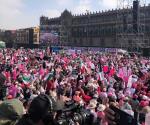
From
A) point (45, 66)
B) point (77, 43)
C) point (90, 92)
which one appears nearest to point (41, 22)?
point (77, 43)

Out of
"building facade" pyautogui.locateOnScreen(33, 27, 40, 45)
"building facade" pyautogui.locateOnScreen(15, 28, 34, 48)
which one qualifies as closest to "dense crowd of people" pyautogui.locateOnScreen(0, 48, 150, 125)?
"building facade" pyautogui.locateOnScreen(33, 27, 40, 45)

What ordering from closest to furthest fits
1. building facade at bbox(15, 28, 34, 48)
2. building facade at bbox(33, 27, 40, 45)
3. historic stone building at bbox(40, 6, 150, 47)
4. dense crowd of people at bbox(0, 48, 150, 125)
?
dense crowd of people at bbox(0, 48, 150, 125) → historic stone building at bbox(40, 6, 150, 47) → building facade at bbox(33, 27, 40, 45) → building facade at bbox(15, 28, 34, 48)

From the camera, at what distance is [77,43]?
117m

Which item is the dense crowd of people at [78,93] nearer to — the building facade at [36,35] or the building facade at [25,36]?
the building facade at [36,35]

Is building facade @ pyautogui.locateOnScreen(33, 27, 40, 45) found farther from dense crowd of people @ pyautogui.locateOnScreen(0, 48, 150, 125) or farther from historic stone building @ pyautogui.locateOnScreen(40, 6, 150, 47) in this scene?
dense crowd of people @ pyautogui.locateOnScreen(0, 48, 150, 125)

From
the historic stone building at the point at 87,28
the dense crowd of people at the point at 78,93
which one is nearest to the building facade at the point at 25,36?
the historic stone building at the point at 87,28

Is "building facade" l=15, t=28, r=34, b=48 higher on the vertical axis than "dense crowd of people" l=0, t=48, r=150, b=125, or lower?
higher

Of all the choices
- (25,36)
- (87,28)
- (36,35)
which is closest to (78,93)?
(36,35)

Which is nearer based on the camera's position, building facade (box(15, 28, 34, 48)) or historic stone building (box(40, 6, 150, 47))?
historic stone building (box(40, 6, 150, 47))

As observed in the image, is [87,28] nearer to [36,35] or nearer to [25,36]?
[36,35]

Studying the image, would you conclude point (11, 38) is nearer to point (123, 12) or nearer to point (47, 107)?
point (123, 12)

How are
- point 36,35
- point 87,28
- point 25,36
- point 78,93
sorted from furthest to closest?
point 25,36, point 87,28, point 36,35, point 78,93

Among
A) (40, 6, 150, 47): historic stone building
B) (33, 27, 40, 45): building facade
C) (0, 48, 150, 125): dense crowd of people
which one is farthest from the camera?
(33, 27, 40, 45): building facade

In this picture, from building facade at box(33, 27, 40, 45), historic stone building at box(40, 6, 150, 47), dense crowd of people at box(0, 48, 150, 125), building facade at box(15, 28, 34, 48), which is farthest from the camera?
building facade at box(15, 28, 34, 48)
